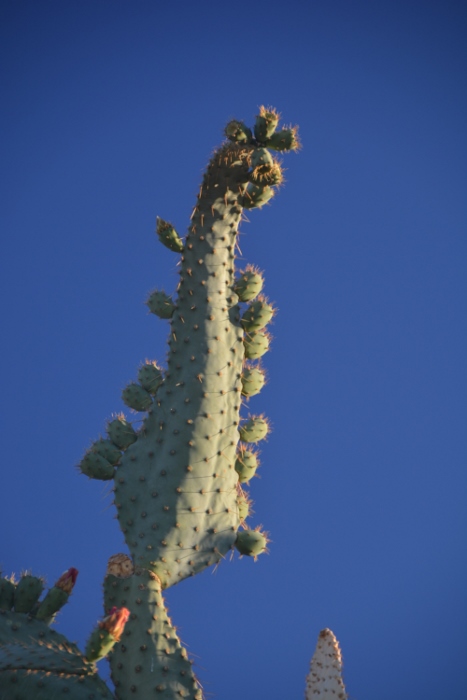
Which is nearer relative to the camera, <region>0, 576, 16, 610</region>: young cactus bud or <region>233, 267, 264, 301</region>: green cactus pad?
<region>0, 576, 16, 610</region>: young cactus bud

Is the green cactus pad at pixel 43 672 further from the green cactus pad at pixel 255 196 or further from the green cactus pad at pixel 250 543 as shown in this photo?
A: the green cactus pad at pixel 255 196

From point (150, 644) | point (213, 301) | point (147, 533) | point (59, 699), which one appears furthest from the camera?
point (213, 301)

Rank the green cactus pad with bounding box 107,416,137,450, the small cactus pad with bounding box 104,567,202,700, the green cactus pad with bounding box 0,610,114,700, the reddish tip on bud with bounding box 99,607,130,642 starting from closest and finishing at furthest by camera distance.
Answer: the reddish tip on bud with bounding box 99,607,130,642, the green cactus pad with bounding box 0,610,114,700, the small cactus pad with bounding box 104,567,202,700, the green cactus pad with bounding box 107,416,137,450

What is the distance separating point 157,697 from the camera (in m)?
2.63

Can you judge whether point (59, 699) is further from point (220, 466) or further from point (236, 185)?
point (236, 185)

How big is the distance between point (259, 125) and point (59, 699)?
2325mm

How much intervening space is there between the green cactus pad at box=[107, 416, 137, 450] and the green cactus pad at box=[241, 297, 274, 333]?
637mm

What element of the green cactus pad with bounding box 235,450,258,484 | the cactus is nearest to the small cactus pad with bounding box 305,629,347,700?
the cactus

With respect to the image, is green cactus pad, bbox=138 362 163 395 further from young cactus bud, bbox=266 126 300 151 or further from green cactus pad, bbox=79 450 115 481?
young cactus bud, bbox=266 126 300 151

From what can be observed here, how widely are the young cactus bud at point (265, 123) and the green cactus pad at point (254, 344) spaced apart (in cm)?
84

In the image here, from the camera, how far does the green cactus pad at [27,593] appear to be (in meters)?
2.98

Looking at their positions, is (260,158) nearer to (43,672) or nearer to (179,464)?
(179,464)

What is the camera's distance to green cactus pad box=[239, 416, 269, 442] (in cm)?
346

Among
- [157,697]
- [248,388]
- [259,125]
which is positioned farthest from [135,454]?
[259,125]
